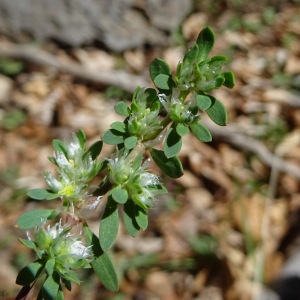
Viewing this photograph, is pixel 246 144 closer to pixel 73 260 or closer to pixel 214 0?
pixel 214 0

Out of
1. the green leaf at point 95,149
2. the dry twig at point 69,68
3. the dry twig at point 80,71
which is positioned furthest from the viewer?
the dry twig at point 69,68

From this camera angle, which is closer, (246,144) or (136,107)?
(136,107)

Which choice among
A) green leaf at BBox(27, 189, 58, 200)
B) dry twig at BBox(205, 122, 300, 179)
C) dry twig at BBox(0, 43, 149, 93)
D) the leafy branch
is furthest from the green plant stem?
dry twig at BBox(0, 43, 149, 93)

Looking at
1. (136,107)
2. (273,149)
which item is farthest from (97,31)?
(136,107)

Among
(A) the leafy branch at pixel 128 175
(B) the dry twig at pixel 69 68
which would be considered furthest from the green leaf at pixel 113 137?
(B) the dry twig at pixel 69 68

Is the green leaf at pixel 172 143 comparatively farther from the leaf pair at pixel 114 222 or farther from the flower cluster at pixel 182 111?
the leaf pair at pixel 114 222

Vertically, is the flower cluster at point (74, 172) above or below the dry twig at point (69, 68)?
above
